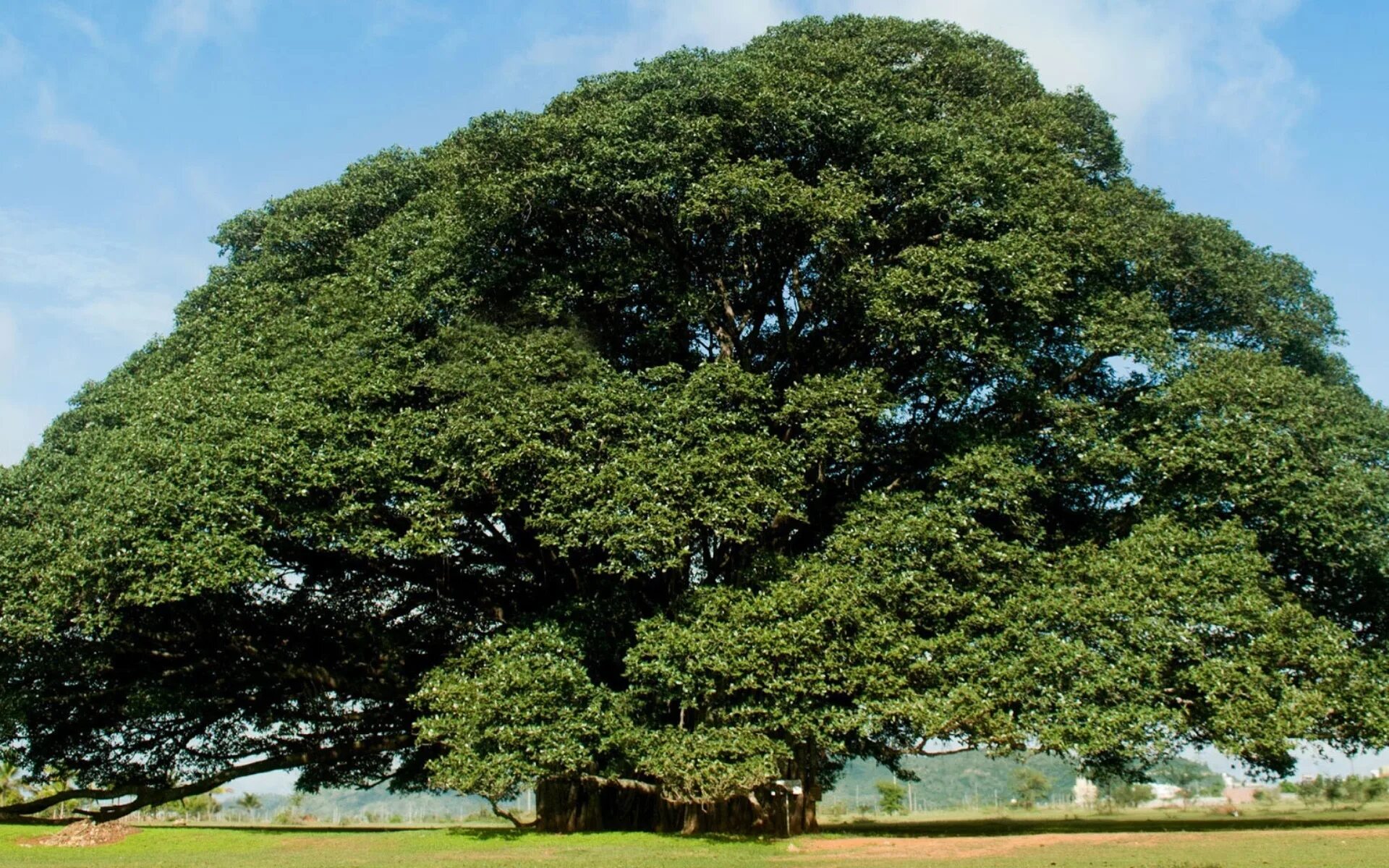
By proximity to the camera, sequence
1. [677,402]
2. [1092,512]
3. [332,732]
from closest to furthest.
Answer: [677,402] < [1092,512] < [332,732]

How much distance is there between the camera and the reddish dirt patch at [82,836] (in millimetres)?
16203

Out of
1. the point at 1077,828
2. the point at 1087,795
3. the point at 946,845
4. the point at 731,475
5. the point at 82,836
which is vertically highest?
the point at 731,475

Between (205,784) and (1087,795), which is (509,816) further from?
(1087,795)

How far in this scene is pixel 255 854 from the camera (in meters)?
15.3

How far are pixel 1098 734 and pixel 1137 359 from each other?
657cm

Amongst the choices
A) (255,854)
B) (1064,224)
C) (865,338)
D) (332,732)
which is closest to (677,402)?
(865,338)

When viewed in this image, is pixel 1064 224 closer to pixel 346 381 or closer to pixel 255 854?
pixel 346 381

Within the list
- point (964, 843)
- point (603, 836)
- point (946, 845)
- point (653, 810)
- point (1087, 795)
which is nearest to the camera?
point (946, 845)

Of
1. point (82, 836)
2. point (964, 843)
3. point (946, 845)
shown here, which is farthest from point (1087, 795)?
point (82, 836)

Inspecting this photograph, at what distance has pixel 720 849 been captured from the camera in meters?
15.5

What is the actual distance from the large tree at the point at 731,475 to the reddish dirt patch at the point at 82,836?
2.56 meters

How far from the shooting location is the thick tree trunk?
18359 mm

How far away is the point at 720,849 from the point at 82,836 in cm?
982

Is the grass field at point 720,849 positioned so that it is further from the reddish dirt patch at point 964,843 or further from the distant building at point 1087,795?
the distant building at point 1087,795
